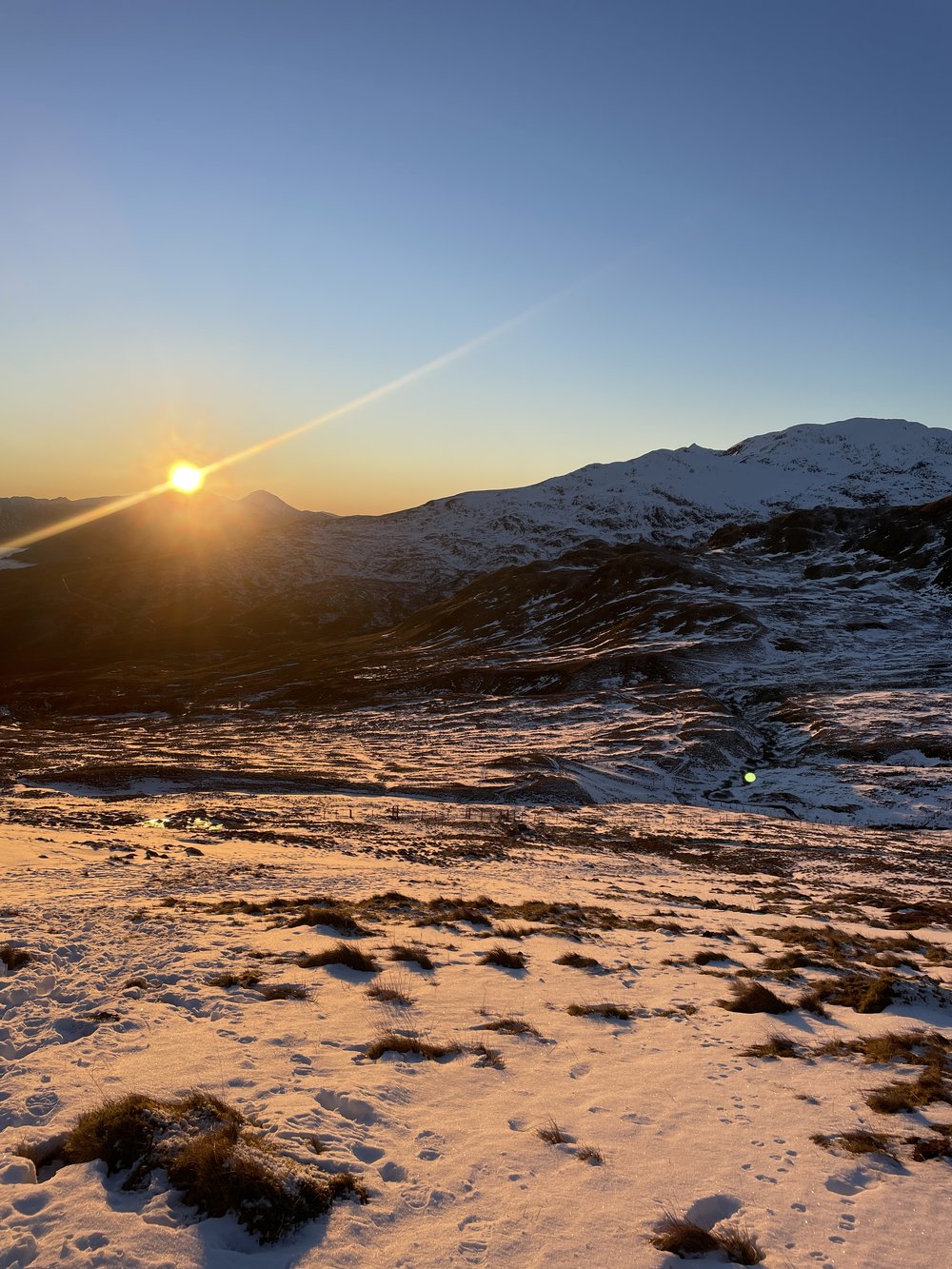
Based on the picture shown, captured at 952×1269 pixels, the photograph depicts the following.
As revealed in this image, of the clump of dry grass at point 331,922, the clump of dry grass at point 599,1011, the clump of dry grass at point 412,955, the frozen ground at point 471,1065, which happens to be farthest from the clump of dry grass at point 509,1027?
the clump of dry grass at point 331,922

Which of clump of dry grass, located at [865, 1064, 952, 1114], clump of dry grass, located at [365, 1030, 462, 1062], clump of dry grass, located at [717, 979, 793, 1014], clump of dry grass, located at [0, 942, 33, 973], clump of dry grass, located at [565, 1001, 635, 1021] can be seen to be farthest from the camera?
clump of dry grass, located at [717, 979, 793, 1014]

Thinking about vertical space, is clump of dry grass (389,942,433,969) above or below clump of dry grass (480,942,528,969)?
above

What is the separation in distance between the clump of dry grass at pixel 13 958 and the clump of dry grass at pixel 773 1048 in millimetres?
12064

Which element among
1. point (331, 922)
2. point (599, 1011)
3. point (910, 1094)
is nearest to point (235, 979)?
point (331, 922)

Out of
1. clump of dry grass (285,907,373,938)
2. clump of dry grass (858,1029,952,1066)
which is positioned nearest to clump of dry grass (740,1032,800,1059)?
clump of dry grass (858,1029,952,1066)

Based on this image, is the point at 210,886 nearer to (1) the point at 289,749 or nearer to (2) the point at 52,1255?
(2) the point at 52,1255

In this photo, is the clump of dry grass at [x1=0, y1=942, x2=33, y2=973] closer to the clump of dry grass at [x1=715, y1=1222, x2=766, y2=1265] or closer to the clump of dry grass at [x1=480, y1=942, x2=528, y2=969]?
the clump of dry grass at [x1=480, y1=942, x2=528, y2=969]

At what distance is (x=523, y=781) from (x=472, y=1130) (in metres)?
48.5

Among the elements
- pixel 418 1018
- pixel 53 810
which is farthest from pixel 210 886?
pixel 53 810

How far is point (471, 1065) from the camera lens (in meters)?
9.95

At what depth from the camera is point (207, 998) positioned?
11836mm

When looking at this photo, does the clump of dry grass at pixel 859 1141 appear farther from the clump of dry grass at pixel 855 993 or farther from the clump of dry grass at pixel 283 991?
the clump of dry grass at pixel 283 991

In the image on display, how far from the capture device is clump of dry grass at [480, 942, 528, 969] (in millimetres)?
14711

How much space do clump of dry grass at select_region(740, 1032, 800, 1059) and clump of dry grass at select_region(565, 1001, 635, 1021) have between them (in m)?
2.09
